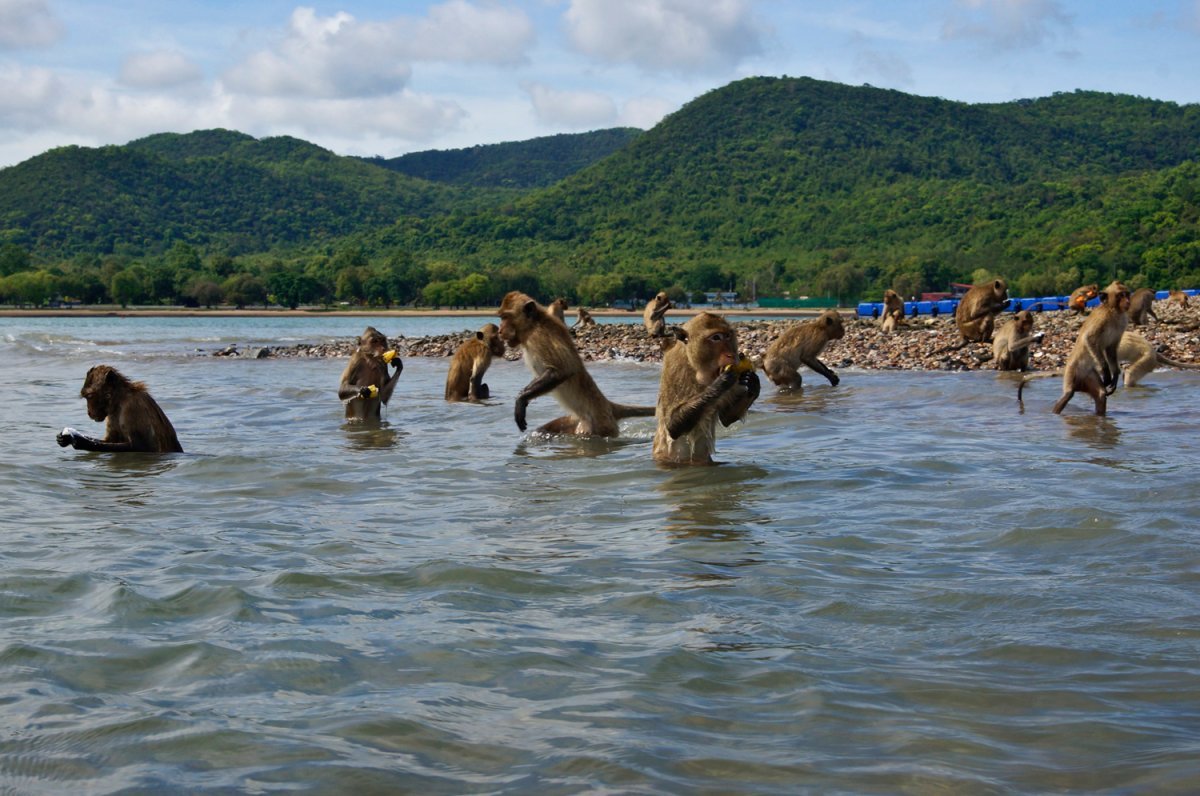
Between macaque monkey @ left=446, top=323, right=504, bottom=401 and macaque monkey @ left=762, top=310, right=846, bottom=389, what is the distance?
4.37 meters

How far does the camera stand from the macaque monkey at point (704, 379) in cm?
809

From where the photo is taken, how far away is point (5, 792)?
11.1ft

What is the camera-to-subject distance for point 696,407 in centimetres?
827

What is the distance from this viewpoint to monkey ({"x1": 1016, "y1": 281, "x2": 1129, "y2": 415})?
1268 cm

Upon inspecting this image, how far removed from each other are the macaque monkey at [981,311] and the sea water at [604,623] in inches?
511

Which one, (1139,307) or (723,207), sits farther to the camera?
(723,207)

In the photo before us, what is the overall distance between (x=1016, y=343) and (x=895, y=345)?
6097 millimetres

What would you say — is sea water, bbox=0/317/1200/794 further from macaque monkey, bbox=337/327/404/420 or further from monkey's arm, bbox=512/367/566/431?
macaque monkey, bbox=337/327/404/420

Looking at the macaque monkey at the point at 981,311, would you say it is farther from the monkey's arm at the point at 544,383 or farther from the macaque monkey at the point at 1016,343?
the monkey's arm at the point at 544,383

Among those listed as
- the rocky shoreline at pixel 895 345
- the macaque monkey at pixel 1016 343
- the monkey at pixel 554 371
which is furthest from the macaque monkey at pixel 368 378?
the macaque monkey at pixel 1016 343

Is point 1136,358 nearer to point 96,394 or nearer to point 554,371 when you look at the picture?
point 554,371

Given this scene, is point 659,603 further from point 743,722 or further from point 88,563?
point 88,563

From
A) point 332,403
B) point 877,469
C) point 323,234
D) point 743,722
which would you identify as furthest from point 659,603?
point 323,234

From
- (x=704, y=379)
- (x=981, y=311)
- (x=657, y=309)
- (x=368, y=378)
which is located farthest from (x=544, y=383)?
(x=981, y=311)
